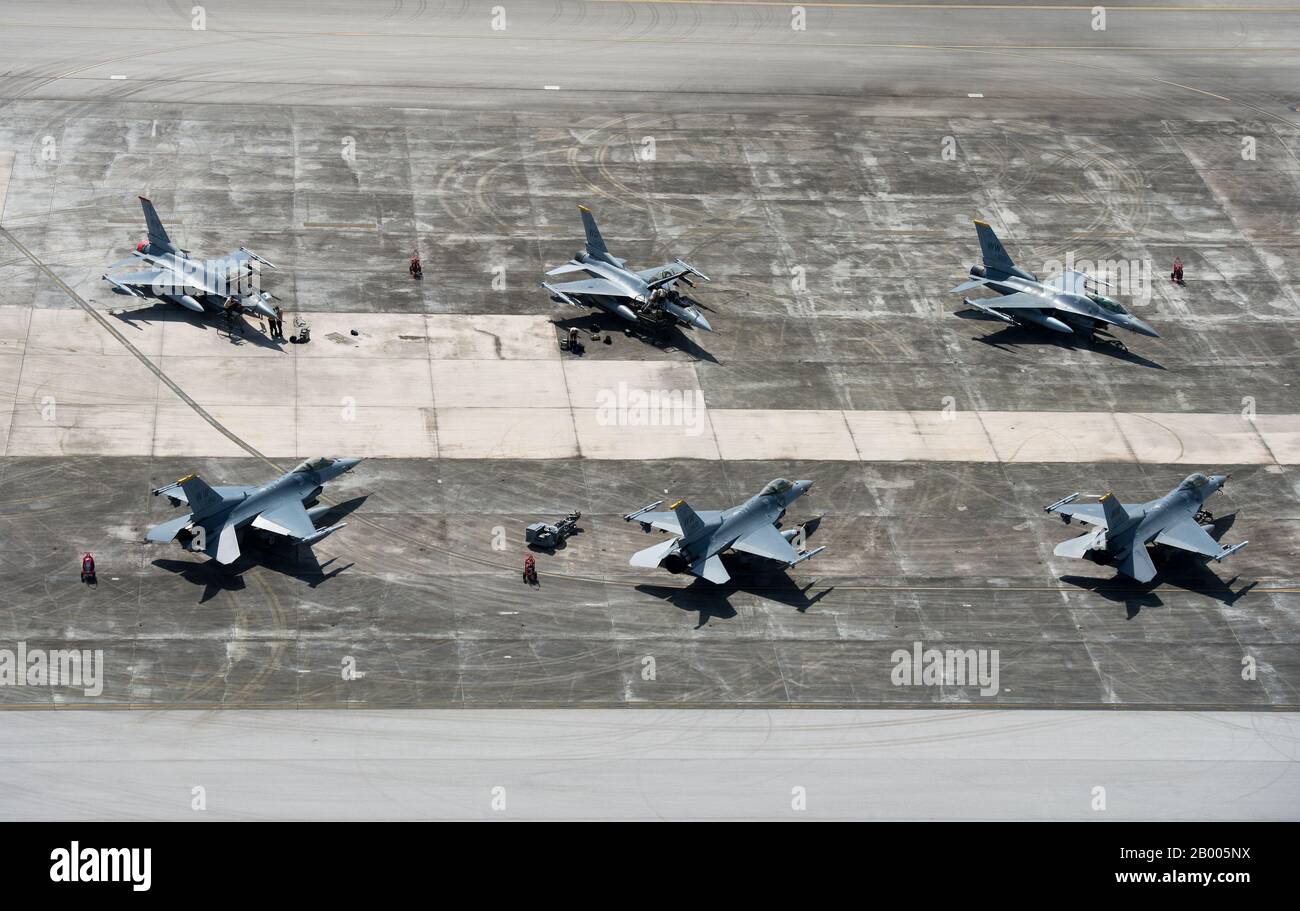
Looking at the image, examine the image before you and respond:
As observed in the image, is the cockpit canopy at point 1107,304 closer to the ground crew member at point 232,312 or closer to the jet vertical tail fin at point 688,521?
the jet vertical tail fin at point 688,521

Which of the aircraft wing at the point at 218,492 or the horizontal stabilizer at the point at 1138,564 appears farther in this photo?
the horizontal stabilizer at the point at 1138,564

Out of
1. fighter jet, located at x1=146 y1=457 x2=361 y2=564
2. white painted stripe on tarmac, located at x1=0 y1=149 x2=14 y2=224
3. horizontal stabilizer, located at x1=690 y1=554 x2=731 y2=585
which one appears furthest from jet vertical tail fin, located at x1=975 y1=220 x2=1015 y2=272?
white painted stripe on tarmac, located at x1=0 y1=149 x2=14 y2=224

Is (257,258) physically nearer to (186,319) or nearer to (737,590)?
(186,319)

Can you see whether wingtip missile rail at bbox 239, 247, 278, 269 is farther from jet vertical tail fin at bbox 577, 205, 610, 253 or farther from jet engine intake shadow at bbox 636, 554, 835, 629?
jet engine intake shadow at bbox 636, 554, 835, 629

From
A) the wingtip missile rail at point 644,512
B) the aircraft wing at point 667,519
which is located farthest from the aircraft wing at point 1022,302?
the aircraft wing at point 667,519
